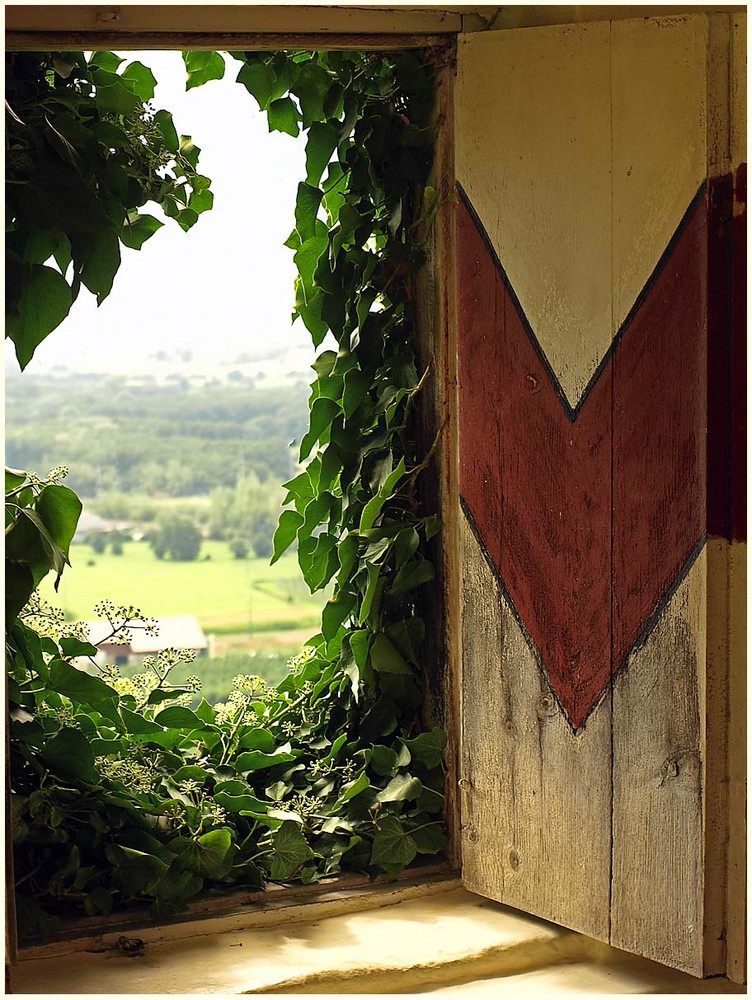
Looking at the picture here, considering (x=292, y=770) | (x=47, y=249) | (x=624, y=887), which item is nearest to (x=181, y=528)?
(x=292, y=770)

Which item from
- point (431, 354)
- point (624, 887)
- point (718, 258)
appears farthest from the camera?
point (431, 354)

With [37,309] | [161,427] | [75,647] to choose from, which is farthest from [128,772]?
[161,427]

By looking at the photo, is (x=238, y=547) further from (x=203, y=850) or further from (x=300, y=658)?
(x=203, y=850)

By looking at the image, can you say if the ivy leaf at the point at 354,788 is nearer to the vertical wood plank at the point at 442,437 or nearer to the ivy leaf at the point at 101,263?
the vertical wood plank at the point at 442,437

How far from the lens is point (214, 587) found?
2.44m

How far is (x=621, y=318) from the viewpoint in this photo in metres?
1.39

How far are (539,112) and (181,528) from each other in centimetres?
141

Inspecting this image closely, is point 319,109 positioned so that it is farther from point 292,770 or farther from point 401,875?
point 401,875

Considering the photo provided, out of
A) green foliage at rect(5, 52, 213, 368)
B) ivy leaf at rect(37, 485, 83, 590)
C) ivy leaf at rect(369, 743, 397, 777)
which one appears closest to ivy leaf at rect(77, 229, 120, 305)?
green foliage at rect(5, 52, 213, 368)

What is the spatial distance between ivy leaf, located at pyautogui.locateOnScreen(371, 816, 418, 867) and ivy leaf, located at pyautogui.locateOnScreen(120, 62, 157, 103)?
4.18 feet

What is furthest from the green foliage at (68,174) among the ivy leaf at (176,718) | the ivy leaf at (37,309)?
the ivy leaf at (176,718)

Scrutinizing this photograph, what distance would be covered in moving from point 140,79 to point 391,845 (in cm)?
134

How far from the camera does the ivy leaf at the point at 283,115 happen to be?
5.66 feet

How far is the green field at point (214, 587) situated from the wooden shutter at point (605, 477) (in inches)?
34.3
